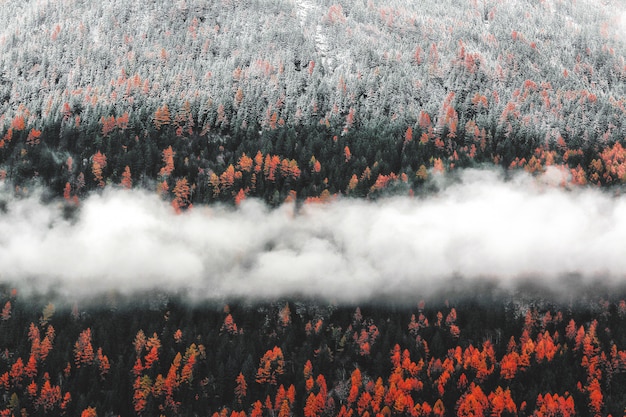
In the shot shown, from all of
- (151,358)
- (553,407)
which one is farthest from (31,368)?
(553,407)

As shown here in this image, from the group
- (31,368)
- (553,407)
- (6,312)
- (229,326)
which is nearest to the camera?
(553,407)

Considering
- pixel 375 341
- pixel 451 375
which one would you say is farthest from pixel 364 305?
pixel 451 375

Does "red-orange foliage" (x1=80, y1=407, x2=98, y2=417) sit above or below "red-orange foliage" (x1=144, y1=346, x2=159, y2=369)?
above

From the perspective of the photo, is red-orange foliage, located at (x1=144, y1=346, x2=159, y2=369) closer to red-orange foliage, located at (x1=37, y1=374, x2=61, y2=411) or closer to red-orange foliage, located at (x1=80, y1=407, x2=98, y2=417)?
red-orange foliage, located at (x1=80, y1=407, x2=98, y2=417)

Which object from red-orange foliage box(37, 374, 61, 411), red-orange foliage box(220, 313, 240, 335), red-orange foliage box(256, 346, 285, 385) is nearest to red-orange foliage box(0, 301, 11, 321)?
red-orange foliage box(37, 374, 61, 411)

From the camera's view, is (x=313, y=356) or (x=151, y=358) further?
(x=313, y=356)

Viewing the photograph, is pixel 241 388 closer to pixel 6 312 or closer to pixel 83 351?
pixel 83 351

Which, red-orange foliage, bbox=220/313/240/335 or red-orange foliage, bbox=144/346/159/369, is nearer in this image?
red-orange foliage, bbox=144/346/159/369

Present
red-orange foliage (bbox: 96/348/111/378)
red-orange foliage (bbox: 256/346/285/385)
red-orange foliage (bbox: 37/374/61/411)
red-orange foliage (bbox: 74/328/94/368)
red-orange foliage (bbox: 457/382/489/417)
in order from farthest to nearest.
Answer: red-orange foliage (bbox: 256/346/285/385) < red-orange foliage (bbox: 74/328/94/368) < red-orange foliage (bbox: 96/348/111/378) < red-orange foliage (bbox: 457/382/489/417) < red-orange foliage (bbox: 37/374/61/411)

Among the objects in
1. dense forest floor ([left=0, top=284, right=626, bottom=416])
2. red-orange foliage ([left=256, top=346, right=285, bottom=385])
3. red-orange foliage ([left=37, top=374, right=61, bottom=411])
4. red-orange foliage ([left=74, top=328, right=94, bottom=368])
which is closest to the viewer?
red-orange foliage ([left=37, top=374, right=61, bottom=411])

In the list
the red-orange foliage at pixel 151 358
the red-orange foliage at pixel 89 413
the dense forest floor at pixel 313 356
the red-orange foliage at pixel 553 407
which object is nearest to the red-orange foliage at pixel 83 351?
the dense forest floor at pixel 313 356

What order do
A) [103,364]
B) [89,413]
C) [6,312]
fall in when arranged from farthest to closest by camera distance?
[6,312] < [103,364] < [89,413]

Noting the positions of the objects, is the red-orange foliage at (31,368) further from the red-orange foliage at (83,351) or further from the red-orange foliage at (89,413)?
the red-orange foliage at (89,413)
